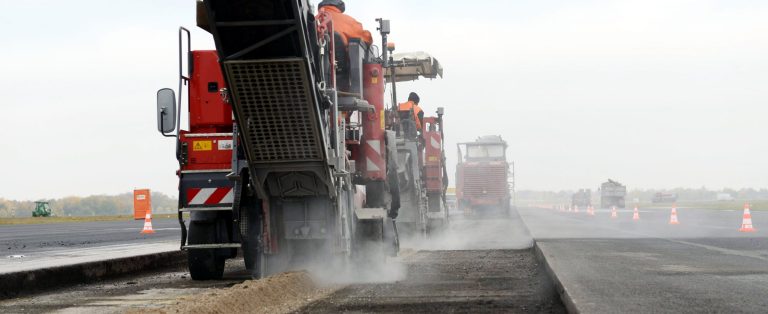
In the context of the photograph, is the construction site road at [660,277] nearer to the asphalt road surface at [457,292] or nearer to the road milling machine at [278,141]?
the asphalt road surface at [457,292]

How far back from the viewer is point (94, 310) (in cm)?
806

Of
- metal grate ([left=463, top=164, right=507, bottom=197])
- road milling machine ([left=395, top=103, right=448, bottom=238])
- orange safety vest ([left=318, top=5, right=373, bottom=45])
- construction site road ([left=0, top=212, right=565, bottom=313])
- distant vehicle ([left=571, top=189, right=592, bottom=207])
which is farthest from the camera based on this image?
distant vehicle ([left=571, top=189, right=592, bottom=207])

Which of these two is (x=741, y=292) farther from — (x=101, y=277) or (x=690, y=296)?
(x=101, y=277)

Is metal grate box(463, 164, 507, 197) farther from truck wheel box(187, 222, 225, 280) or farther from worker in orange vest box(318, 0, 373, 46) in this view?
truck wheel box(187, 222, 225, 280)

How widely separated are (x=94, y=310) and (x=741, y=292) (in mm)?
5653

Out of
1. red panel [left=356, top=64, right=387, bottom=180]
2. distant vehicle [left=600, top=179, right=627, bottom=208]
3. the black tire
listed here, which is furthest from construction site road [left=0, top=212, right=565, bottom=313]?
distant vehicle [left=600, top=179, right=627, bottom=208]

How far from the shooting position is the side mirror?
10.1 m

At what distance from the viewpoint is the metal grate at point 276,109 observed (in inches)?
344

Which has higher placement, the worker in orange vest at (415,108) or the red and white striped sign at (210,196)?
the worker in orange vest at (415,108)

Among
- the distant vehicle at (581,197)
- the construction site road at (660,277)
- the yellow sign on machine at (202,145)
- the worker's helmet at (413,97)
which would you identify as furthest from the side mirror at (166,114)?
the distant vehicle at (581,197)

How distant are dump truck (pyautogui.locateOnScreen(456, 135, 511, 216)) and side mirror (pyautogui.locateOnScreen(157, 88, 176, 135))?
102ft

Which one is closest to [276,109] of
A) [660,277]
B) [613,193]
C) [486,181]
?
[660,277]

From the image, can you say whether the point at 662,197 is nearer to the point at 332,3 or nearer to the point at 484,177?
the point at 484,177

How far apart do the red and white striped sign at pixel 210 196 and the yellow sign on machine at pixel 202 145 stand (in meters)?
0.46
